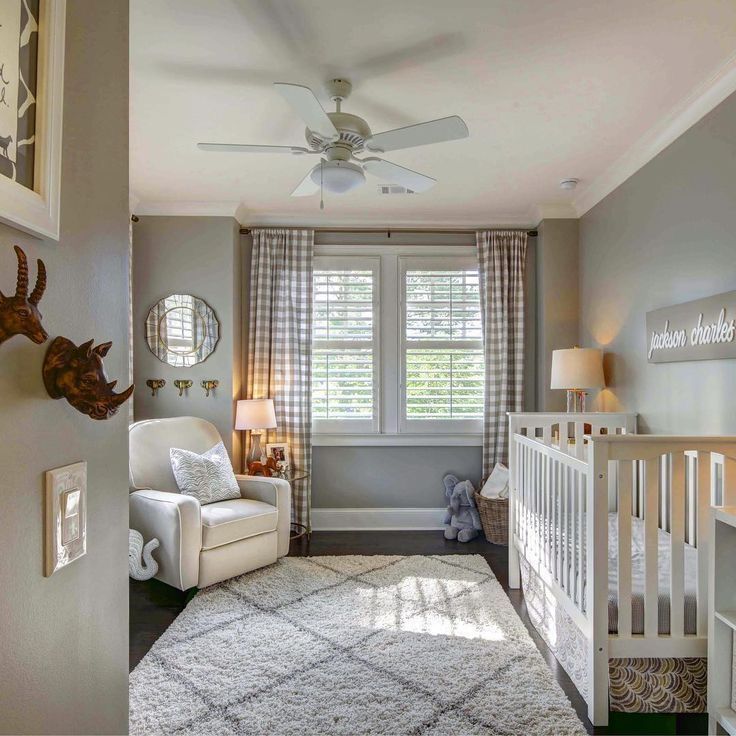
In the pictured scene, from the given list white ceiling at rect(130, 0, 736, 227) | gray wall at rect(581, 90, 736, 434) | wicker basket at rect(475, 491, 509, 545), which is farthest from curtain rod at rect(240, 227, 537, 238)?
wicker basket at rect(475, 491, 509, 545)

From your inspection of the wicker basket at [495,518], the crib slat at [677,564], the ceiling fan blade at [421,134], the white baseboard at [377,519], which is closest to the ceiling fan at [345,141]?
the ceiling fan blade at [421,134]

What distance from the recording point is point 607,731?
5.85 feet

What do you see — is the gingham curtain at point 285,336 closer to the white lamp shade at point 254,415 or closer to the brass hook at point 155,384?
the white lamp shade at point 254,415

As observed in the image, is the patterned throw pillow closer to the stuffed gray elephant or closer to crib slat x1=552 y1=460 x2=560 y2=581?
the stuffed gray elephant

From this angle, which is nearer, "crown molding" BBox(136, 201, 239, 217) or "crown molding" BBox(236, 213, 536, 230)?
"crown molding" BBox(136, 201, 239, 217)

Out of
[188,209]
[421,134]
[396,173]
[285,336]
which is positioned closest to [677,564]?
[421,134]

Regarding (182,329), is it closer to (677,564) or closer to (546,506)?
(546,506)

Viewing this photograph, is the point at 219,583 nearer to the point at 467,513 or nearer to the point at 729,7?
the point at 467,513

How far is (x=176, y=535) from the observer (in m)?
2.70

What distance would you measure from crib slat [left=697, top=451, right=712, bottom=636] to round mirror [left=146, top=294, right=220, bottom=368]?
313 cm

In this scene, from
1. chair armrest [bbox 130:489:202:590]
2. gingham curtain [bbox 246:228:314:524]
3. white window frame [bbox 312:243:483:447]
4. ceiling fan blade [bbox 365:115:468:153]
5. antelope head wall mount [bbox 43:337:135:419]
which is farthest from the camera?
white window frame [bbox 312:243:483:447]

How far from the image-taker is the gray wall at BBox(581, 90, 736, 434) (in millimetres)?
2230

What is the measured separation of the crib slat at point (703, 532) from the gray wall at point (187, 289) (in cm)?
299

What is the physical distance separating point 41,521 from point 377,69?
2.10 metres
